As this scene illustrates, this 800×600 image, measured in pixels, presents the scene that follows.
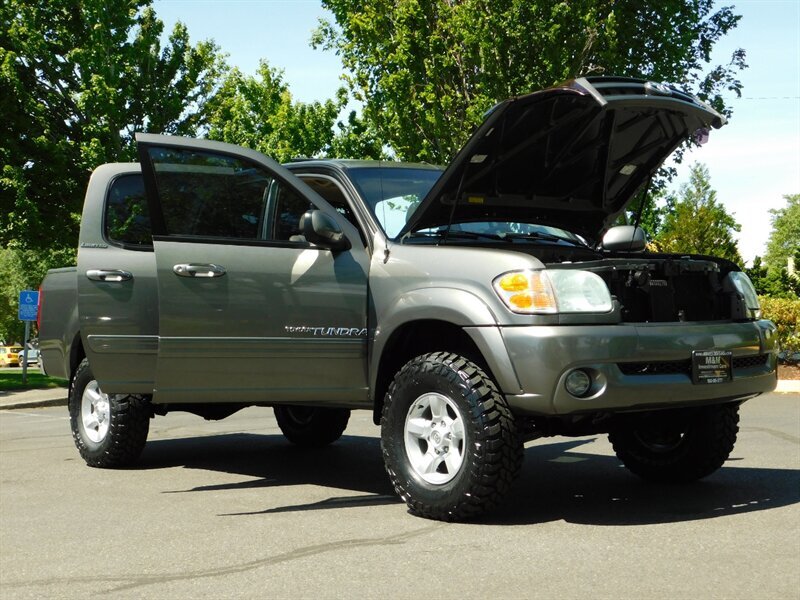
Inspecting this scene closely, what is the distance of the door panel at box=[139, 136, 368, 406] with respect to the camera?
20.3 feet

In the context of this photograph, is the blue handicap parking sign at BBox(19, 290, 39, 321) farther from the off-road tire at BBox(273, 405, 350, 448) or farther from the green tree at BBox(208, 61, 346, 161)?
the off-road tire at BBox(273, 405, 350, 448)

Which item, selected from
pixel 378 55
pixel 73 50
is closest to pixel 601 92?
pixel 378 55

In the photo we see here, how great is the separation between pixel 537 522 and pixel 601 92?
7.68 ft

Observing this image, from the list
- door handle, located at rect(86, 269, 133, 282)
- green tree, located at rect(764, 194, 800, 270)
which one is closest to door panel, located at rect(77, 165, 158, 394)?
door handle, located at rect(86, 269, 133, 282)

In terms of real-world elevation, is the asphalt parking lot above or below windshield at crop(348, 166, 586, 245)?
below

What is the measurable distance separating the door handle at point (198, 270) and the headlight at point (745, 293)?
293 cm

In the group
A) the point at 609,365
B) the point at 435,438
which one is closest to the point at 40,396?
the point at 435,438

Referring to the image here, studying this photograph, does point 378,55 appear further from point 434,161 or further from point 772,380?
point 772,380

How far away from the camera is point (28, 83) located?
2773cm

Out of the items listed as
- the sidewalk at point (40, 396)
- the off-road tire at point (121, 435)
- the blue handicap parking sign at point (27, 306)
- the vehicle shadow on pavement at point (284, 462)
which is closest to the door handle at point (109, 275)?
the off-road tire at point (121, 435)

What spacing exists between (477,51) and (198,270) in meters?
16.7

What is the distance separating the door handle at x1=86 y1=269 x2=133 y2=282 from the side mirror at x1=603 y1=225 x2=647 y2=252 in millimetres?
3175

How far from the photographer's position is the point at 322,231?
19.8 feet

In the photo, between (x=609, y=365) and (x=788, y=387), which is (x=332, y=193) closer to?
(x=609, y=365)
